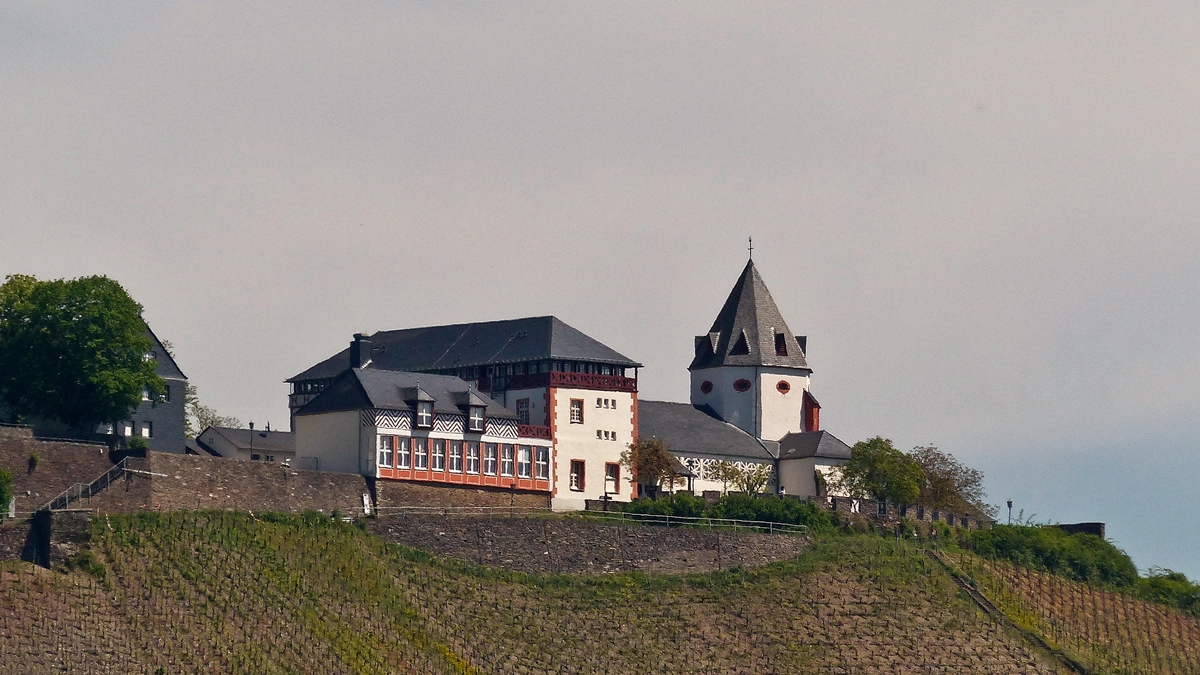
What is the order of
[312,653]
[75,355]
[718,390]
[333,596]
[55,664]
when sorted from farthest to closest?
[718,390], [75,355], [333,596], [312,653], [55,664]

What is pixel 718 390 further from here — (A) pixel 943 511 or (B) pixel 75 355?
(B) pixel 75 355

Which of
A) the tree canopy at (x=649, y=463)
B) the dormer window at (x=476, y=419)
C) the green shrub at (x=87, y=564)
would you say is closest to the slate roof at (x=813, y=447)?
the tree canopy at (x=649, y=463)

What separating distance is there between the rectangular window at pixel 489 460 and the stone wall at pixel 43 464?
51.6 feet

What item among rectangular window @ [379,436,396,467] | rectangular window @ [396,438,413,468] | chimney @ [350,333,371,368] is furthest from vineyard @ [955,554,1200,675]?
chimney @ [350,333,371,368]

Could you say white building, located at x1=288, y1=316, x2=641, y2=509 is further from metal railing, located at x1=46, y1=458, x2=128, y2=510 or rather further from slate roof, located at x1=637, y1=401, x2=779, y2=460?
metal railing, located at x1=46, y1=458, x2=128, y2=510

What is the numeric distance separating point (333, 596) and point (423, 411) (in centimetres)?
1668

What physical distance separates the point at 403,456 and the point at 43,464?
1391 centimetres

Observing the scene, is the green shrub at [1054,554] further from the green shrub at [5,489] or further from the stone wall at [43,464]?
the green shrub at [5,489]

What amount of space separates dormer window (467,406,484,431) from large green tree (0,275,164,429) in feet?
37.3

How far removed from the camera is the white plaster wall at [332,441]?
3580 inches

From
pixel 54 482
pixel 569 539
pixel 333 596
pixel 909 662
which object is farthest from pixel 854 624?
pixel 54 482

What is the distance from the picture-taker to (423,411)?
302ft

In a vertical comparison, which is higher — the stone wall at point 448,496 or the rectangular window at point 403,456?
the rectangular window at point 403,456

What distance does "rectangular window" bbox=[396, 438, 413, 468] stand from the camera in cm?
9025
